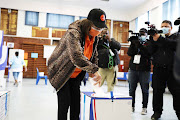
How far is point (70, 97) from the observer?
1697mm

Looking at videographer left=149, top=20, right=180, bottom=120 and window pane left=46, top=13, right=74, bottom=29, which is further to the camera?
window pane left=46, top=13, right=74, bottom=29

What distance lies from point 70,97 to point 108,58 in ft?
5.63

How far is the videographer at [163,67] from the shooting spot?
247 centimetres

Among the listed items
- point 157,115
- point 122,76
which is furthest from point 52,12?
point 157,115

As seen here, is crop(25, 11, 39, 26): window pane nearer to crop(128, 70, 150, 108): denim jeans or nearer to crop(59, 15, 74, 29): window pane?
crop(59, 15, 74, 29): window pane

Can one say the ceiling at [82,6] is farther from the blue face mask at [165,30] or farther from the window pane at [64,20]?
the blue face mask at [165,30]

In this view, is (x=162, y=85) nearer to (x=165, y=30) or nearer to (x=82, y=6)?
(x=165, y=30)

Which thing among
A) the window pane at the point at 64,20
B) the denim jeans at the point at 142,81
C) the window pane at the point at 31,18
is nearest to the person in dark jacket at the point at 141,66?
the denim jeans at the point at 142,81

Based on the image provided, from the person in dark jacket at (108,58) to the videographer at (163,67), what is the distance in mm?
783

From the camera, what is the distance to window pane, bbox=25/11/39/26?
12.0m

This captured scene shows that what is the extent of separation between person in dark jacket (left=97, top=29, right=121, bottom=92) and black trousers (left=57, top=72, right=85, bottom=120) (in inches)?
64.0

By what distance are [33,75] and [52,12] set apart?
172 inches

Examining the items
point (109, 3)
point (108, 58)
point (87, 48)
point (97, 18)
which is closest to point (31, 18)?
point (109, 3)

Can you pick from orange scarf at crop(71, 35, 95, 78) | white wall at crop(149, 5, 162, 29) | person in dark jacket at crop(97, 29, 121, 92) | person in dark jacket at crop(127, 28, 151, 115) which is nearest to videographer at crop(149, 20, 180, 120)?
person in dark jacket at crop(127, 28, 151, 115)
